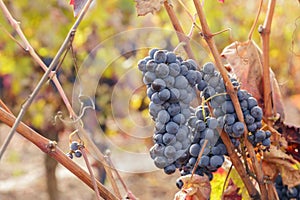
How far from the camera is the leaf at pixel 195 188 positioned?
2.96 ft

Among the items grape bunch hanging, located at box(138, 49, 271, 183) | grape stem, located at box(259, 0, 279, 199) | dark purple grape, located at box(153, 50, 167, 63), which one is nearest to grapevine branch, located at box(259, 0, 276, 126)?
grape stem, located at box(259, 0, 279, 199)

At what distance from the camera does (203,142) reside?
862mm

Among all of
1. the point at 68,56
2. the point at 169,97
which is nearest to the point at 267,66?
the point at 169,97

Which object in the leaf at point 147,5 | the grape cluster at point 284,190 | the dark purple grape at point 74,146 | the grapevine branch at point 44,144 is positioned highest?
the leaf at point 147,5

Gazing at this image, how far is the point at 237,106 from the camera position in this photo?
2.87 feet

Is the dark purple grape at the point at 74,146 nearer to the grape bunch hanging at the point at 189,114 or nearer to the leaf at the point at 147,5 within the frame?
the grape bunch hanging at the point at 189,114

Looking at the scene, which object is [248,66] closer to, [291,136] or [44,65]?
[291,136]

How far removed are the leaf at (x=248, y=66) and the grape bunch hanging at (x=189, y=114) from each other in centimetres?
13

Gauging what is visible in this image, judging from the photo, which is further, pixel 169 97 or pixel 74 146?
pixel 74 146

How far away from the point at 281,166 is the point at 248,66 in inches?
6.7

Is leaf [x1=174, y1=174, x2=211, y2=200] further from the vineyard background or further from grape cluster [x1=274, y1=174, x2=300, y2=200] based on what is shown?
the vineyard background

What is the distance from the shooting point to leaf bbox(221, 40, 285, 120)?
1.02 m

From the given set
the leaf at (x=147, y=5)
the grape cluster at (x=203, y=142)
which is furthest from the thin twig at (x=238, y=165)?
the leaf at (x=147, y=5)

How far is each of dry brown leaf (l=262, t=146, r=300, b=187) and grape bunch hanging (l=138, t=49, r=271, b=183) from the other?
0.07 m
